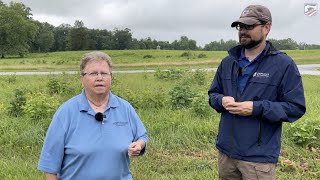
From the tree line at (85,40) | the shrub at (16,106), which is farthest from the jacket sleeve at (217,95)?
the tree line at (85,40)

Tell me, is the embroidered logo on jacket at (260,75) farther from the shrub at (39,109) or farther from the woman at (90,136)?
the shrub at (39,109)

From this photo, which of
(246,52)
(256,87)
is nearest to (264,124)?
(256,87)

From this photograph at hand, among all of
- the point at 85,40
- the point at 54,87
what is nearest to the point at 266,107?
the point at 54,87

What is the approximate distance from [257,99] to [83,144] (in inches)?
52.5

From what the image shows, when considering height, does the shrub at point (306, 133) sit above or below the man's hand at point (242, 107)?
below

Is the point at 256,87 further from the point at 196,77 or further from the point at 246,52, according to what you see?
the point at 196,77

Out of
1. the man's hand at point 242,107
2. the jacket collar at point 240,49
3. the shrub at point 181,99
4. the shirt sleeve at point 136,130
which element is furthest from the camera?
the shrub at point 181,99

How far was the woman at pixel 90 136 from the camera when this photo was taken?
8.49ft

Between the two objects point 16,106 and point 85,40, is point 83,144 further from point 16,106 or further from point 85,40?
point 85,40

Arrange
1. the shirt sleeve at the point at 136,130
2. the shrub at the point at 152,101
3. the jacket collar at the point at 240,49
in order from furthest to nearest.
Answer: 1. the shrub at the point at 152,101
2. the jacket collar at the point at 240,49
3. the shirt sleeve at the point at 136,130

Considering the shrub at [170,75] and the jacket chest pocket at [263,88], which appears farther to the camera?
the shrub at [170,75]

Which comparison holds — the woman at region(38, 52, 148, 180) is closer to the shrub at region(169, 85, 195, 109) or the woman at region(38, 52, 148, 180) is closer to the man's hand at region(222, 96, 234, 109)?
Result: the man's hand at region(222, 96, 234, 109)

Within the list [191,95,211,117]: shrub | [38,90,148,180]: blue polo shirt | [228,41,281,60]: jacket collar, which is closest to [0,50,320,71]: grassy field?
[191,95,211,117]: shrub

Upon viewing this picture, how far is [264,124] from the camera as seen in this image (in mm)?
3018
